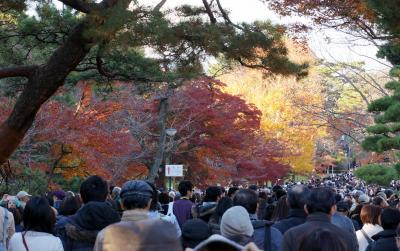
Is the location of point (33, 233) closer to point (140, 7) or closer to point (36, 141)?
point (140, 7)

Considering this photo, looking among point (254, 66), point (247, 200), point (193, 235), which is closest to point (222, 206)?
point (247, 200)

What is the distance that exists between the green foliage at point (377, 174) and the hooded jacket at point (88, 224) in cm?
1158

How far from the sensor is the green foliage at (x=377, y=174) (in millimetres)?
15195

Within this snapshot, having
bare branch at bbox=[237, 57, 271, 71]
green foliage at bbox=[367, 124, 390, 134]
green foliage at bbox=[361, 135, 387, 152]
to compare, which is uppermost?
bare branch at bbox=[237, 57, 271, 71]

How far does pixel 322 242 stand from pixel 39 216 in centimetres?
219

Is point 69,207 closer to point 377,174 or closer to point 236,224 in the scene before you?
point 236,224

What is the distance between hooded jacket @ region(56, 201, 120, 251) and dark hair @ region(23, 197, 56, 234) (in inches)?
14.4

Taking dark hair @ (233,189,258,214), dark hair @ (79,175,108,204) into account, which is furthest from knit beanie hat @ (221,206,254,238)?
dark hair @ (79,175,108,204)

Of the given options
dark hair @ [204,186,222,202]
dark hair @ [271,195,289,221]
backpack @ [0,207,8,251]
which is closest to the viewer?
backpack @ [0,207,8,251]

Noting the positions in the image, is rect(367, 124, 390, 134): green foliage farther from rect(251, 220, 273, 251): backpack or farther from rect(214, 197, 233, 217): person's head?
rect(251, 220, 273, 251): backpack

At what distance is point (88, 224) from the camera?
15.1 ft

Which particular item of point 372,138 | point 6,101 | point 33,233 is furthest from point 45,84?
point 372,138

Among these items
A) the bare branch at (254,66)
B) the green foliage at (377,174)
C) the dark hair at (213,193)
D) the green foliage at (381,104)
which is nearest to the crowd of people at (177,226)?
the dark hair at (213,193)

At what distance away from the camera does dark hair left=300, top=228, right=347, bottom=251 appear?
2625mm
